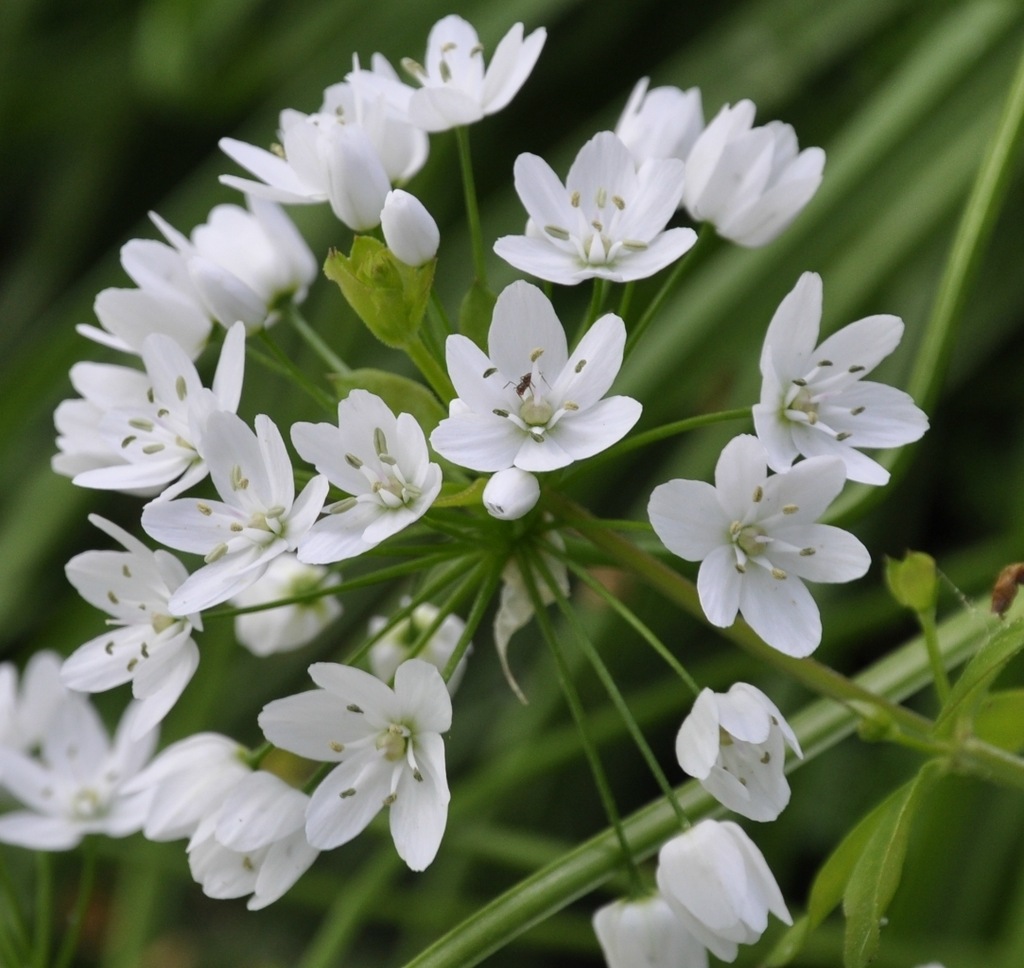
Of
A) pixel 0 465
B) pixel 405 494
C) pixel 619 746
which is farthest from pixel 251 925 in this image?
pixel 405 494

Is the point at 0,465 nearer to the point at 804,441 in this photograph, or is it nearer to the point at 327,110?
the point at 327,110

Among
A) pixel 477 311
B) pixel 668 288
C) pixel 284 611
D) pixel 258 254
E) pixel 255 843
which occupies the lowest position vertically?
pixel 255 843

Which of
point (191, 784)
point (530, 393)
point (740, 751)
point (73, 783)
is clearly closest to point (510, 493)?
point (530, 393)

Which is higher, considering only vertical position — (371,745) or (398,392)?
(398,392)

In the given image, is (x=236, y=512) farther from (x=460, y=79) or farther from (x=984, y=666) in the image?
(x=984, y=666)

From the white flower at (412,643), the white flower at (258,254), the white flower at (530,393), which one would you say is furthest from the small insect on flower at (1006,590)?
the white flower at (258,254)

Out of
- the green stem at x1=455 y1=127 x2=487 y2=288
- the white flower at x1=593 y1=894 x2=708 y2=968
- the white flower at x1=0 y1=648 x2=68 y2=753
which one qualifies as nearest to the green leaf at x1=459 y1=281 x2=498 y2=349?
the green stem at x1=455 y1=127 x2=487 y2=288

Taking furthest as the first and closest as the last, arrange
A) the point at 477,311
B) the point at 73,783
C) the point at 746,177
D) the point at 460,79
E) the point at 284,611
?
1. the point at 73,783
2. the point at 284,611
3. the point at 460,79
4. the point at 746,177
5. the point at 477,311

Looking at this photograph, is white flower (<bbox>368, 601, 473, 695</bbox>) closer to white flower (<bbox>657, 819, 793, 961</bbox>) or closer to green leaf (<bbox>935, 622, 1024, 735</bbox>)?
white flower (<bbox>657, 819, 793, 961</bbox>)
